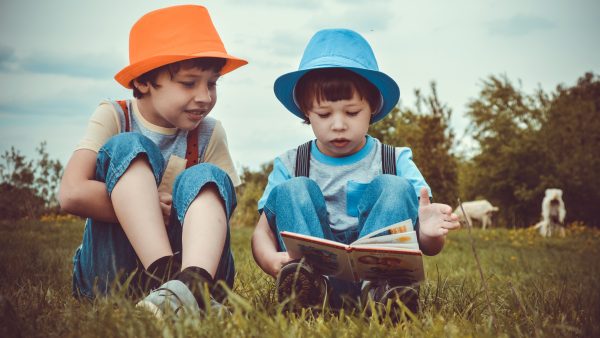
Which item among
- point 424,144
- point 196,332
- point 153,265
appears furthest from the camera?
point 424,144

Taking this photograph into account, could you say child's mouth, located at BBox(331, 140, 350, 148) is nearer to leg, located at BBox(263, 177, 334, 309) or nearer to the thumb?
leg, located at BBox(263, 177, 334, 309)

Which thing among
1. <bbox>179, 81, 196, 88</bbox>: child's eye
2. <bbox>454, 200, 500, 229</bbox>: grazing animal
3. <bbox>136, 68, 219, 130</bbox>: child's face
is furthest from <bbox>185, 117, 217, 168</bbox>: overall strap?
<bbox>454, 200, 500, 229</bbox>: grazing animal

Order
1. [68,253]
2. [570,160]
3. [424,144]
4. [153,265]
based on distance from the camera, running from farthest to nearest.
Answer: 1. [570,160]
2. [424,144]
3. [68,253]
4. [153,265]

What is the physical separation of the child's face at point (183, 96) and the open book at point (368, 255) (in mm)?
812

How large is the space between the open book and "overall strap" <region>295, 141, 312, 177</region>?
0.64m

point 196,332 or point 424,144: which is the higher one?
point 424,144

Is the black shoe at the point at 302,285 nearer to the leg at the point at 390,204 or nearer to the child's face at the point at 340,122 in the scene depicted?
the leg at the point at 390,204

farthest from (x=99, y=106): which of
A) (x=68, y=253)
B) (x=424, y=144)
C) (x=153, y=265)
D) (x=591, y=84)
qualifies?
(x=591, y=84)

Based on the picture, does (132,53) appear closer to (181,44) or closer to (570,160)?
(181,44)

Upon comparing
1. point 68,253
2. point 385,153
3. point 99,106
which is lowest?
point 68,253

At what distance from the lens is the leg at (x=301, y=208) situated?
2.25 metres

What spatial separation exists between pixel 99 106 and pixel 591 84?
26061mm

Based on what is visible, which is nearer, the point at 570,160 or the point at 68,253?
the point at 68,253

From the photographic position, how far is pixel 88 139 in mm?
2336
